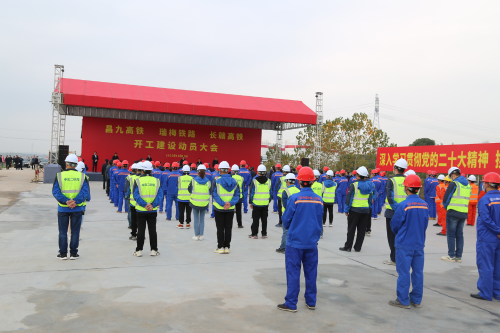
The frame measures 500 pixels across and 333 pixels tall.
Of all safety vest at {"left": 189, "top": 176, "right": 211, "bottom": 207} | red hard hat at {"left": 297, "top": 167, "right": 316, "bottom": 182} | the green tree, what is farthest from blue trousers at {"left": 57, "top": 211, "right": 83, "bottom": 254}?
the green tree

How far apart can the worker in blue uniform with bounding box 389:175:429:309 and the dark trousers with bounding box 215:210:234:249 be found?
362 cm

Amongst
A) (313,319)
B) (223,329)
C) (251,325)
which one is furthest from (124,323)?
(313,319)

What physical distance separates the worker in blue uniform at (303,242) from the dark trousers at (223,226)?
119 inches

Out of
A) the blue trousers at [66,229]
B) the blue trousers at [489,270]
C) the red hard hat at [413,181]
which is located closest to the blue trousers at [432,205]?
the blue trousers at [489,270]

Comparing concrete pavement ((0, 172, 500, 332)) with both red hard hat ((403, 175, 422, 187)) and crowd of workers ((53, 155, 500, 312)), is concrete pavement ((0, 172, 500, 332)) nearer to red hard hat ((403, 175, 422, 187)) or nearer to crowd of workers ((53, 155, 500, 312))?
crowd of workers ((53, 155, 500, 312))

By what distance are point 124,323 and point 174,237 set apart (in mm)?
5094

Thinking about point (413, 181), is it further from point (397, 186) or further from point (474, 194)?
point (474, 194)

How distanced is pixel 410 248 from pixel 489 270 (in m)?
1.52

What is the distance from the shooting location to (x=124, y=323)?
4.04 metres

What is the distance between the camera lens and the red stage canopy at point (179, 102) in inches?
953

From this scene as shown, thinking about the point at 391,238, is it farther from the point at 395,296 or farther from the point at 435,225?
the point at 435,225

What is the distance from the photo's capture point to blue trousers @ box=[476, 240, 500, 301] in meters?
5.31

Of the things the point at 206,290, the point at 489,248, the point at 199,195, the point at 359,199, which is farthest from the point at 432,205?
the point at 206,290

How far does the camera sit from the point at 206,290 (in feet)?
17.1
